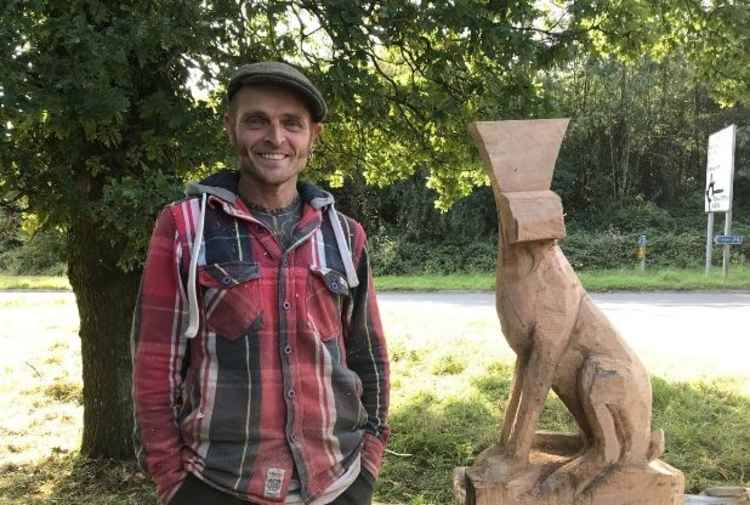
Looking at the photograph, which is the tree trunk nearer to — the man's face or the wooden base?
the wooden base

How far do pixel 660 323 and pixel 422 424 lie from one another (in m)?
5.10

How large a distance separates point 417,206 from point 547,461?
1664 centimetres

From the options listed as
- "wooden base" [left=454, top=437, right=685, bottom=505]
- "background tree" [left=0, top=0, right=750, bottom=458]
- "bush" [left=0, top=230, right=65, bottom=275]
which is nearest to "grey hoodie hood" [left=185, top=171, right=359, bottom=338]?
"wooden base" [left=454, top=437, right=685, bottom=505]

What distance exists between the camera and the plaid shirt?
4.86ft

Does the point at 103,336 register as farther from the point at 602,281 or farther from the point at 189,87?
the point at 602,281

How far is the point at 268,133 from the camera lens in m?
1.59

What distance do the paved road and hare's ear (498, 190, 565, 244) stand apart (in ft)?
10.1

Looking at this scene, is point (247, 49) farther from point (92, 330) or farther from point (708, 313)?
point (708, 313)

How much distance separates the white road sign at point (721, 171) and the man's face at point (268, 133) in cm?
1281

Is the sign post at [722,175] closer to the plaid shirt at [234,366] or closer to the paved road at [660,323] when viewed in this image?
the paved road at [660,323]

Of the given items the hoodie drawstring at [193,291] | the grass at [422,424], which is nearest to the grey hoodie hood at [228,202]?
the hoodie drawstring at [193,291]

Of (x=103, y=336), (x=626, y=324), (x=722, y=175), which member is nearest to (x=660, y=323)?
(x=626, y=324)

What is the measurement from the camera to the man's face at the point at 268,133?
159cm

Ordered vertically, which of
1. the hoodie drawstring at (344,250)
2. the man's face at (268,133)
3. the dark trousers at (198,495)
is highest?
the man's face at (268,133)
